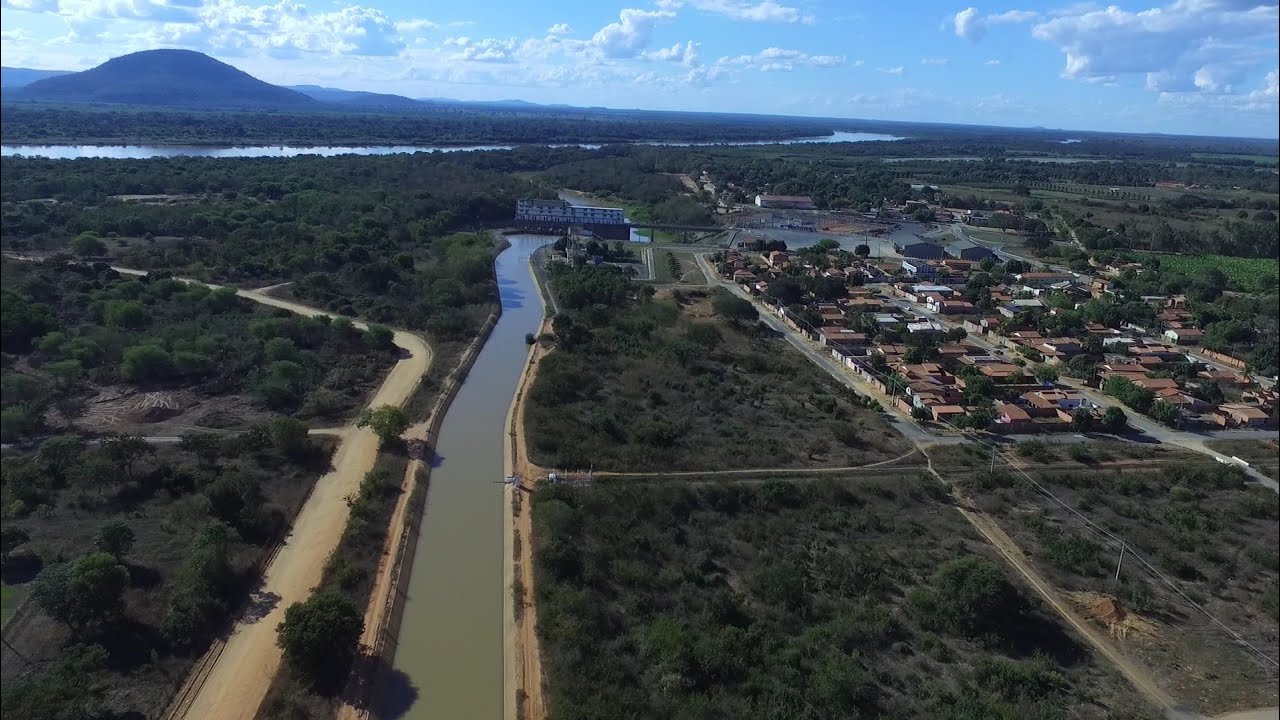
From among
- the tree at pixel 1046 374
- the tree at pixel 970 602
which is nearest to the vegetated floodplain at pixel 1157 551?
the tree at pixel 970 602

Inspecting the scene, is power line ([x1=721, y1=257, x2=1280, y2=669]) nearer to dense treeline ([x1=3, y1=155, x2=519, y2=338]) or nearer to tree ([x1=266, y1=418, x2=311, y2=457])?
tree ([x1=266, y1=418, x2=311, y2=457])

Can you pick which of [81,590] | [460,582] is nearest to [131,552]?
[81,590]

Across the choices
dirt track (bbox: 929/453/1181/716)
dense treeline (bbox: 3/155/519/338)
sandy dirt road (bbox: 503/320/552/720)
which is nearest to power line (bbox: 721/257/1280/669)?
dirt track (bbox: 929/453/1181/716)

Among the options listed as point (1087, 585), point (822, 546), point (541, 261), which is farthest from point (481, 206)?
point (1087, 585)

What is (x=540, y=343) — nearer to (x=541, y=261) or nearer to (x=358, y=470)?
(x=358, y=470)

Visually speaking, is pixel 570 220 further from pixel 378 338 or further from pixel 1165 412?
pixel 1165 412
